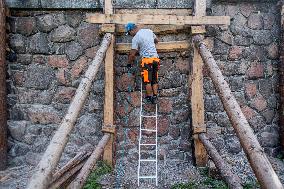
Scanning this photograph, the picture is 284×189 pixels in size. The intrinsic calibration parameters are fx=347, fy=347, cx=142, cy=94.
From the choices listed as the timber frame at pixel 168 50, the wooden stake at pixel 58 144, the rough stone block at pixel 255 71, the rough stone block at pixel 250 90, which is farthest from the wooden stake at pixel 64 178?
the rough stone block at pixel 255 71

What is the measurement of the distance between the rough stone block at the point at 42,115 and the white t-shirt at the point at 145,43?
1.74 metres

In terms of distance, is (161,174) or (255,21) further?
(255,21)

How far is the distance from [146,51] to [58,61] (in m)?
1.55

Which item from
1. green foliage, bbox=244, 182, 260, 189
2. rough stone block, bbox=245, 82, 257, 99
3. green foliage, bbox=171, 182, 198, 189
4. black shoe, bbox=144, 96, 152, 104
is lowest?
green foliage, bbox=171, 182, 198, 189

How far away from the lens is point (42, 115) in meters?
5.69

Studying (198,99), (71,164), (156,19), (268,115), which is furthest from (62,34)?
(268,115)

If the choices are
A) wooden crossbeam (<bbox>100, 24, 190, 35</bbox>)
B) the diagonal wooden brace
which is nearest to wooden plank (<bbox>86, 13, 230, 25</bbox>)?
wooden crossbeam (<bbox>100, 24, 190, 35</bbox>)

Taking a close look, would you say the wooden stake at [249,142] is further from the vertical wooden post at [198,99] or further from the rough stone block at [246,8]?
the rough stone block at [246,8]

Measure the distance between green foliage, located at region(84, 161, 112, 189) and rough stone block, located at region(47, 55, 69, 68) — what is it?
1.73 metres

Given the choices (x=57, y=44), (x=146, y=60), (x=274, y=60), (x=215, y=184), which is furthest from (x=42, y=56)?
(x=274, y=60)

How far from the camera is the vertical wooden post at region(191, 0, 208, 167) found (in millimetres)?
5277

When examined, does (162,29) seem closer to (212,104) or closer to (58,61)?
(212,104)

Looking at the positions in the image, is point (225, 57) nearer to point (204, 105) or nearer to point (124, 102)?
point (204, 105)

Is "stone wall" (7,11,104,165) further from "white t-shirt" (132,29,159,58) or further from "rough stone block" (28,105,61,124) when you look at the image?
"white t-shirt" (132,29,159,58)
